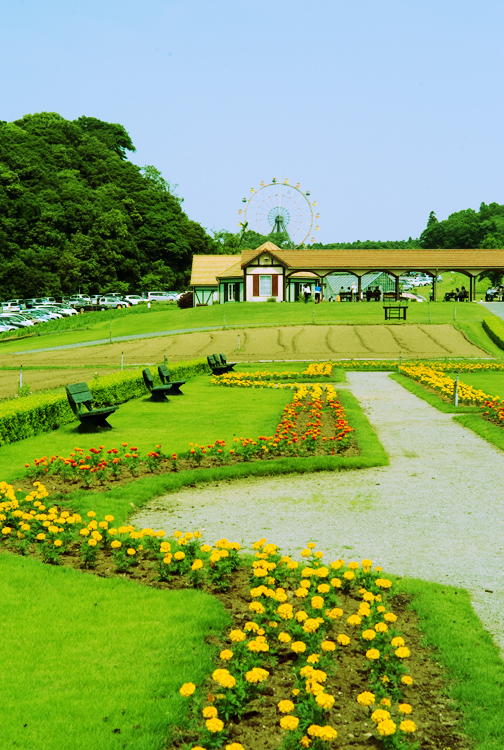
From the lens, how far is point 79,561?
21.7 ft

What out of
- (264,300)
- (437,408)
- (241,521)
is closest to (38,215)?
(264,300)

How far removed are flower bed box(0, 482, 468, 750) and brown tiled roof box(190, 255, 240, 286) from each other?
210 ft

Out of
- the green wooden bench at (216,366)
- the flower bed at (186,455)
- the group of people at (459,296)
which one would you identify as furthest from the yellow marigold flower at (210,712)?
the group of people at (459,296)

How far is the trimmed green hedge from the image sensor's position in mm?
34094

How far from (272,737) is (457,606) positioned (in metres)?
2.22

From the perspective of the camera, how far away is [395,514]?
27.0 ft

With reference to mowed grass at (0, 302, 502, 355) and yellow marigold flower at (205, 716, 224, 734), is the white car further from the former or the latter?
yellow marigold flower at (205, 716, 224, 734)

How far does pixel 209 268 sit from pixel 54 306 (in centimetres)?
1601

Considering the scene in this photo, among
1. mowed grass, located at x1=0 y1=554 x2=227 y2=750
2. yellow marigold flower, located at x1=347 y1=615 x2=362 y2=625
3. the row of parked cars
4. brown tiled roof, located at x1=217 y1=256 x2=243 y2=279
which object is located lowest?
the row of parked cars

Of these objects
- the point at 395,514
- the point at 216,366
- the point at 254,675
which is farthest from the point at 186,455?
the point at 216,366

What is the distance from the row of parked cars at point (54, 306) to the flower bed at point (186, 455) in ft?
138

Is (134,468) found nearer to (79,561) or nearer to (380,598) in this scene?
(79,561)

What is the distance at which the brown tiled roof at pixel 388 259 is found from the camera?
195 feet

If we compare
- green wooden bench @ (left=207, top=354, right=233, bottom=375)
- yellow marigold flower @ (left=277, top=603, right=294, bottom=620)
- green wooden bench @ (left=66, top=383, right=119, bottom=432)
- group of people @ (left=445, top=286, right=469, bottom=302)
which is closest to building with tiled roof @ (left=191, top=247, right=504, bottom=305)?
group of people @ (left=445, top=286, right=469, bottom=302)
